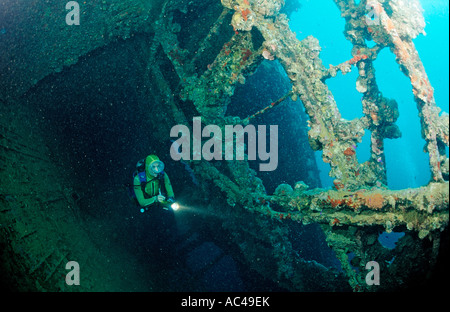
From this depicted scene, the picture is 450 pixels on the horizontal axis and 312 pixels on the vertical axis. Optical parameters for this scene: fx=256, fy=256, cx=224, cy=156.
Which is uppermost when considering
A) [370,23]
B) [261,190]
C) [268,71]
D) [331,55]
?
[331,55]

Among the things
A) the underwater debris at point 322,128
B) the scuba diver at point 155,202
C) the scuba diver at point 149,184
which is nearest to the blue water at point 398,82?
the scuba diver at point 155,202

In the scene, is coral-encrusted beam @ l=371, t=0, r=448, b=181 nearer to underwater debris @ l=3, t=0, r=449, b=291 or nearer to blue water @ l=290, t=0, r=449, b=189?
underwater debris @ l=3, t=0, r=449, b=291

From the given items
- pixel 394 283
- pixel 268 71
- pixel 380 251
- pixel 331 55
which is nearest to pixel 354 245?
pixel 380 251

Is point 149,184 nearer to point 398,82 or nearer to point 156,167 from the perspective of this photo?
point 156,167

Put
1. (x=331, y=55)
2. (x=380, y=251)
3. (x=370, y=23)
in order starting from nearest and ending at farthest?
1. (x=380, y=251)
2. (x=370, y=23)
3. (x=331, y=55)

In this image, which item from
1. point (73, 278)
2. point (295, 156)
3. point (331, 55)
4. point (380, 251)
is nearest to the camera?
point (73, 278)
